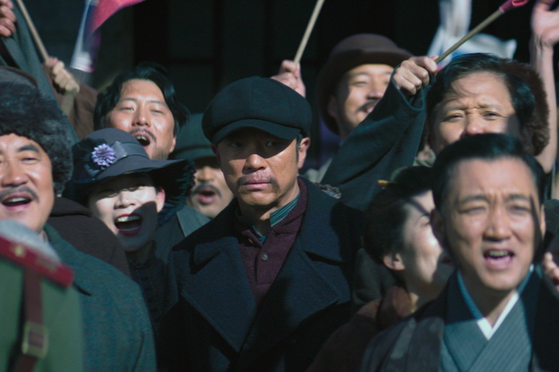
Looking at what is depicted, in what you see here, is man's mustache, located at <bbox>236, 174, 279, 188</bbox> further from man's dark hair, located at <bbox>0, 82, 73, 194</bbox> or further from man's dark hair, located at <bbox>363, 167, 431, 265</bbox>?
man's dark hair, located at <bbox>0, 82, 73, 194</bbox>

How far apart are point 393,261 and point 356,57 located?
168 centimetres

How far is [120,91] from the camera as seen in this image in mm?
3648

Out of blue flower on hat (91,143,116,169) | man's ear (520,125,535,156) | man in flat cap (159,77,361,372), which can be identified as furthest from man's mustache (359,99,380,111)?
blue flower on hat (91,143,116,169)

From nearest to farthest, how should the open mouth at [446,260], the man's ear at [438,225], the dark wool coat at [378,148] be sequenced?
the man's ear at [438,225] < the open mouth at [446,260] < the dark wool coat at [378,148]

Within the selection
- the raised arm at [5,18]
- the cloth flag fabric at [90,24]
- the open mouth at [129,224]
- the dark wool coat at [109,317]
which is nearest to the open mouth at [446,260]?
the dark wool coat at [109,317]

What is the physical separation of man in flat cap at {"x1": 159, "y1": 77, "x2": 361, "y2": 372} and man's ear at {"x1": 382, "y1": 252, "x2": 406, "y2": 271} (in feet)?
1.11

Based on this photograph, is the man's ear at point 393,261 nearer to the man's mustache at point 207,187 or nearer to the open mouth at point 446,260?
the open mouth at point 446,260

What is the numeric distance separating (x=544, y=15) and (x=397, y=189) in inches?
51.0

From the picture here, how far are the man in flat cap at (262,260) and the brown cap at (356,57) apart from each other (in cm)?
99

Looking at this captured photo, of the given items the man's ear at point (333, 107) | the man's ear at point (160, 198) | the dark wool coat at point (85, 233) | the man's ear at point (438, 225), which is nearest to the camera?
the man's ear at point (438, 225)

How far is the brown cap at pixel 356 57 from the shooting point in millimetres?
3686

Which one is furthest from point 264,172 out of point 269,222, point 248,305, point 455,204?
point 455,204

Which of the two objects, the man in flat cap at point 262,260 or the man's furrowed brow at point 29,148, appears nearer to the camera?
the man's furrowed brow at point 29,148

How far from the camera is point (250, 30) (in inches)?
265
